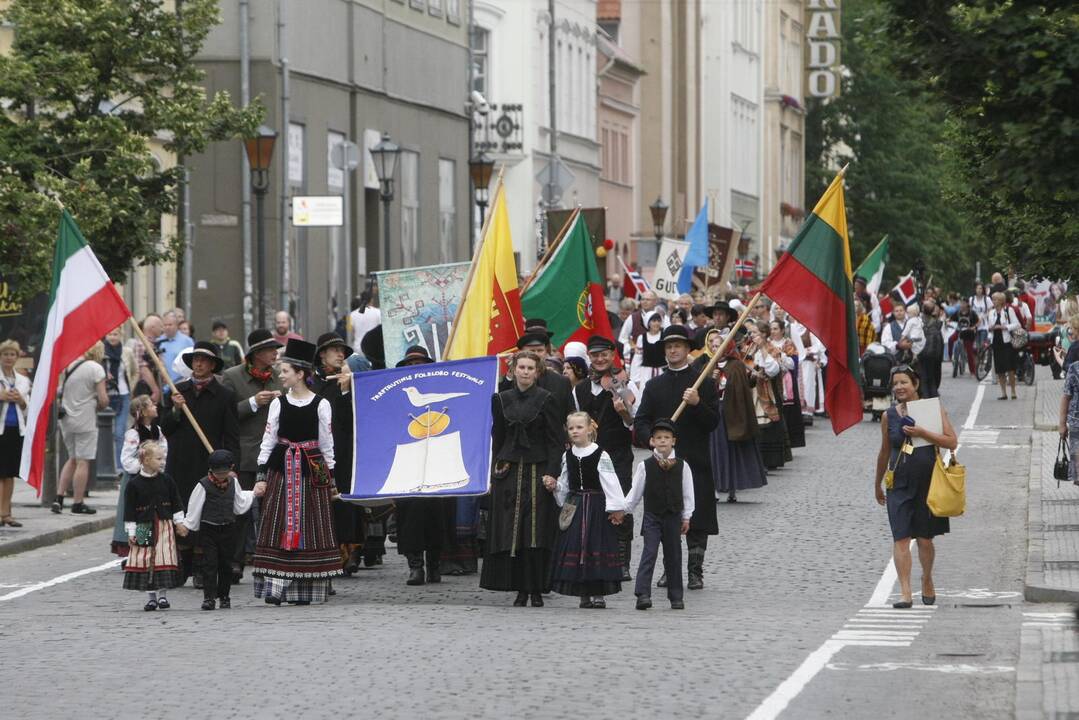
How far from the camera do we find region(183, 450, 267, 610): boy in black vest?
15.8 metres

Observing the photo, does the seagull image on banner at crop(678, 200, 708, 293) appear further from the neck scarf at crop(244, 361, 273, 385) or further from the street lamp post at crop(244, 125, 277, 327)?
the neck scarf at crop(244, 361, 273, 385)

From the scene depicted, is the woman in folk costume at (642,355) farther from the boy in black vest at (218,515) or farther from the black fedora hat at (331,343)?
the boy in black vest at (218,515)

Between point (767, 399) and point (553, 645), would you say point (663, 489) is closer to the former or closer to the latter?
point (553, 645)

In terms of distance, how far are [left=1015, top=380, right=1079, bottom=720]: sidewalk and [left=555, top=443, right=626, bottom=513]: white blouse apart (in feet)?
9.06

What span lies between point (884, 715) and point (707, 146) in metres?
72.3

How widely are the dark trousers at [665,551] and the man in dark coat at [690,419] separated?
3.25 ft

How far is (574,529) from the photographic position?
15.5 metres

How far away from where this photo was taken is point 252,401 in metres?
17.2

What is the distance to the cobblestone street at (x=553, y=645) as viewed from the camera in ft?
37.1

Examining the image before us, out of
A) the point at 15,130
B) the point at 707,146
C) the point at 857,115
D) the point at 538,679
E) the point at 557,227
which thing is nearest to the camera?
the point at 538,679

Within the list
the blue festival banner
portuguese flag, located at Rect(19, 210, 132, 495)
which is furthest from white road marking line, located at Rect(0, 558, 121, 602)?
the blue festival banner

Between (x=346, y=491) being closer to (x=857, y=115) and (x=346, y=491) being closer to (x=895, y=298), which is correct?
(x=895, y=298)

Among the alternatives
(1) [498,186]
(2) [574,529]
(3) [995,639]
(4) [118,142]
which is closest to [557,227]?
(4) [118,142]

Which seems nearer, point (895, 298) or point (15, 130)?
point (15, 130)
